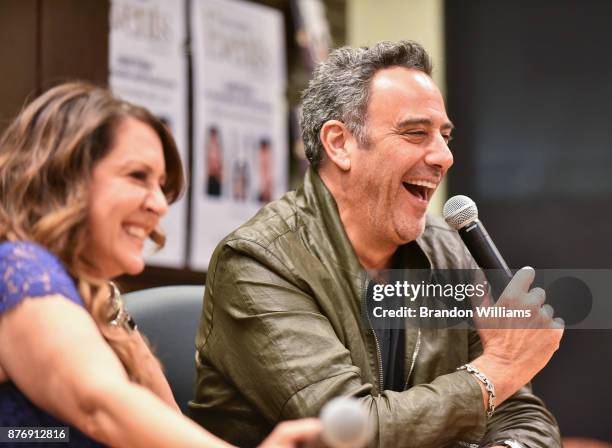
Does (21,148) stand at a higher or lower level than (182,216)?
higher

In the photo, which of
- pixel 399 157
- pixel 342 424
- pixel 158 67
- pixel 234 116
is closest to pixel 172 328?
pixel 399 157

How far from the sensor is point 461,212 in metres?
1.83

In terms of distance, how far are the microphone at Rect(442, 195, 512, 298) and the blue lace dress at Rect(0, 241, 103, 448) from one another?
2.62 ft

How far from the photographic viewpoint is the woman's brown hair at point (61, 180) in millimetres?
1305

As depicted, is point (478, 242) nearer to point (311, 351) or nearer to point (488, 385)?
point (488, 385)

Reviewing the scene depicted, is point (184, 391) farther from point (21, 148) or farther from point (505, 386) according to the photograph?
point (21, 148)

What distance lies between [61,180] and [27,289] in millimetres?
176

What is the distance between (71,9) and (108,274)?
211cm

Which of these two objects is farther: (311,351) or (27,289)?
(311,351)

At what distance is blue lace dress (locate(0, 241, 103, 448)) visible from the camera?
48.4 inches

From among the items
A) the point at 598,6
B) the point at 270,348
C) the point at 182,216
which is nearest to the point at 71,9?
the point at 182,216

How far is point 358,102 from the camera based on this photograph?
2123 mm

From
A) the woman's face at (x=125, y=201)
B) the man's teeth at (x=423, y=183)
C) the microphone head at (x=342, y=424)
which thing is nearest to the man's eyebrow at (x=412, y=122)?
the man's teeth at (x=423, y=183)

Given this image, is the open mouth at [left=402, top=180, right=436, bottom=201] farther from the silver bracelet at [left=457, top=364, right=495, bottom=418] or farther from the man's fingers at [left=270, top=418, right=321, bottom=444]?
the man's fingers at [left=270, top=418, right=321, bottom=444]
